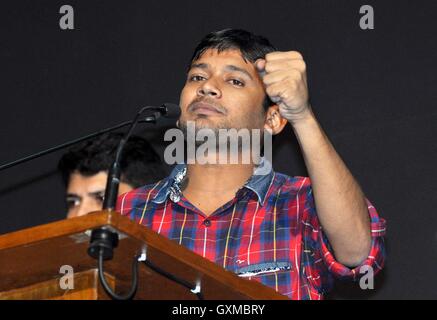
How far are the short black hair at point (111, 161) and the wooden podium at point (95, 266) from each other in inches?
49.2

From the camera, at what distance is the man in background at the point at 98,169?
8.87ft

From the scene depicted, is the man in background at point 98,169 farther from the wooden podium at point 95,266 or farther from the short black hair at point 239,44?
the wooden podium at point 95,266

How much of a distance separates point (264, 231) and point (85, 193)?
766mm

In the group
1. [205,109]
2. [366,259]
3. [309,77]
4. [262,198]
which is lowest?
[366,259]

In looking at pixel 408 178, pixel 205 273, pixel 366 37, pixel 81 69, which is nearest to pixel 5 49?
pixel 81 69

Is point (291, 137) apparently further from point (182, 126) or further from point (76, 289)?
point (76, 289)

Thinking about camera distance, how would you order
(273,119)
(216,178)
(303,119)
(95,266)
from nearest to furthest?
(95,266) < (303,119) < (216,178) < (273,119)

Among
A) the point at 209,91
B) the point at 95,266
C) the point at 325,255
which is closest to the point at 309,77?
the point at 209,91

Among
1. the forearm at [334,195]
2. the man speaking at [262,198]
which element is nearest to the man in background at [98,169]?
the man speaking at [262,198]

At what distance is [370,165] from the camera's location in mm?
2660

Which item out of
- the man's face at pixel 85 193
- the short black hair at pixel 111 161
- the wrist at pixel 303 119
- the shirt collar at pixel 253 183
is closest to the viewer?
the wrist at pixel 303 119

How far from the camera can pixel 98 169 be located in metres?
2.76

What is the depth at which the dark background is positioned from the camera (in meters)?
2.61

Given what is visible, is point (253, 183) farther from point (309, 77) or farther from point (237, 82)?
point (309, 77)
